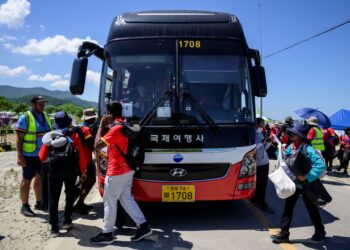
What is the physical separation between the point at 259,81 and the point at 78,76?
297cm

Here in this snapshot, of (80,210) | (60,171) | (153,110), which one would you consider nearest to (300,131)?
(153,110)

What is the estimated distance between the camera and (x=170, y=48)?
554 centimetres

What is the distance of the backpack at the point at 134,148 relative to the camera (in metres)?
4.59

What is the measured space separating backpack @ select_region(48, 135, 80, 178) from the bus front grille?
0.92m

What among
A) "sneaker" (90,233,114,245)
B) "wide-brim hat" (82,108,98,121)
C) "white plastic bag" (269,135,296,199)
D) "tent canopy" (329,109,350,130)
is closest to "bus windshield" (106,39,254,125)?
"white plastic bag" (269,135,296,199)

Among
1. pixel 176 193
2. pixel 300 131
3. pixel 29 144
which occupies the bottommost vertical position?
pixel 176 193

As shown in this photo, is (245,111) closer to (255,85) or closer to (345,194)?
(255,85)

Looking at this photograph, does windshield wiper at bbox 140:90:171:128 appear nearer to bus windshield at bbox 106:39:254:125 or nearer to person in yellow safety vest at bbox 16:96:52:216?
bus windshield at bbox 106:39:254:125

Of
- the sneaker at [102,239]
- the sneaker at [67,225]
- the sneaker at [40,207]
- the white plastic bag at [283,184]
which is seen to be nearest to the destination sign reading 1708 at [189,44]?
the white plastic bag at [283,184]

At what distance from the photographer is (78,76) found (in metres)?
5.77

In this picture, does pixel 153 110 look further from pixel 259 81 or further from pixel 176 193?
pixel 259 81

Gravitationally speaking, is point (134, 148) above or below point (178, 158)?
above

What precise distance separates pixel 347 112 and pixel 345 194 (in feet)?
65.0

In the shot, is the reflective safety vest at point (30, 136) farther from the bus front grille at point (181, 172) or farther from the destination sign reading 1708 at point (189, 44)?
the destination sign reading 1708 at point (189, 44)
